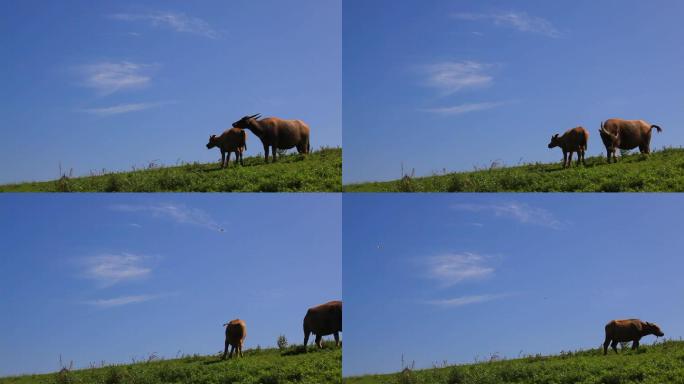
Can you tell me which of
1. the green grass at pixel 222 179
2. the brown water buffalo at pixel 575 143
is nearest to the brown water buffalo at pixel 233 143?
the green grass at pixel 222 179

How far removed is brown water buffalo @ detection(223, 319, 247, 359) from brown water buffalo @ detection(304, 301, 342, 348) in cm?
195

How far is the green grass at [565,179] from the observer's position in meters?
22.5

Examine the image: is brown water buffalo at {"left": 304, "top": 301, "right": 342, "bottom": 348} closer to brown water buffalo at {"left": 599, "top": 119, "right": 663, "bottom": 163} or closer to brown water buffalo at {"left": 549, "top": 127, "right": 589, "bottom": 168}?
brown water buffalo at {"left": 549, "top": 127, "right": 589, "bottom": 168}

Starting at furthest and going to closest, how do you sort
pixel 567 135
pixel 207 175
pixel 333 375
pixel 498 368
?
pixel 567 135 < pixel 207 175 < pixel 498 368 < pixel 333 375

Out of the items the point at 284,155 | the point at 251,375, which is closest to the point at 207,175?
the point at 284,155

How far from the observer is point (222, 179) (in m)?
22.8

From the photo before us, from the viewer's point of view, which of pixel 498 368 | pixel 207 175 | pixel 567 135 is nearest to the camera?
pixel 498 368

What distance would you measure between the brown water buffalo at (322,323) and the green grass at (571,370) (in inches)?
64.3

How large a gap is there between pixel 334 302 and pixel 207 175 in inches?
233

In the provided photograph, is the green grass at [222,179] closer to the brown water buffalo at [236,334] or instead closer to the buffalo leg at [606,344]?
the brown water buffalo at [236,334]

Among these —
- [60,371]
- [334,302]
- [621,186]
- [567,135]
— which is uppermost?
[567,135]

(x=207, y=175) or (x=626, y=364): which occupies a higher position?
(x=207, y=175)

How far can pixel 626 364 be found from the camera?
19922 mm

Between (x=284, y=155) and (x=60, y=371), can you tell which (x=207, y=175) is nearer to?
(x=284, y=155)
